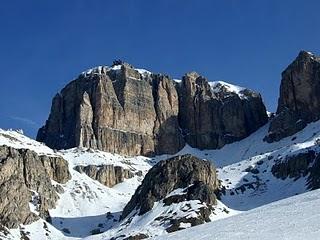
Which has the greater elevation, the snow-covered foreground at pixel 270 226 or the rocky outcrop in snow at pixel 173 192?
the rocky outcrop in snow at pixel 173 192

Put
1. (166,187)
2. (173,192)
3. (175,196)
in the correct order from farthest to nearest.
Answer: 1. (166,187)
2. (173,192)
3. (175,196)

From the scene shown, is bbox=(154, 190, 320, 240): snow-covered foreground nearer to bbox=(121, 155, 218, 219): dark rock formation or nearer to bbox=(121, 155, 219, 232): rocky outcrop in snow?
bbox=(121, 155, 219, 232): rocky outcrop in snow

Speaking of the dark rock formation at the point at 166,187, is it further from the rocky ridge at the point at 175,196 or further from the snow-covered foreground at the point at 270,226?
the snow-covered foreground at the point at 270,226

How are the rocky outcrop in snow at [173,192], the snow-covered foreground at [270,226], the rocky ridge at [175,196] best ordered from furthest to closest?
the rocky outcrop in snow at [173,192] → the rocky ridge at [175,196] → the snow-covered foreground at [270,226]

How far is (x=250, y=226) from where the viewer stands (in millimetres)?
46000

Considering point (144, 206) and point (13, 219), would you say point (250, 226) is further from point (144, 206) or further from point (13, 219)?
point (13, 219)

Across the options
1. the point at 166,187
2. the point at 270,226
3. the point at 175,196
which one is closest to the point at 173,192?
the point at 166,187

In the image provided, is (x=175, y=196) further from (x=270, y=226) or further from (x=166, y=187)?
(x=270, y=226)

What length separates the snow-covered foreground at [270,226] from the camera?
41.7 meters

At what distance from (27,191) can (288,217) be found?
6297 inches

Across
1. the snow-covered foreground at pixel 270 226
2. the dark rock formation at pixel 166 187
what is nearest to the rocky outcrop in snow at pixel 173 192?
the dark rock formation at pixel 166 187

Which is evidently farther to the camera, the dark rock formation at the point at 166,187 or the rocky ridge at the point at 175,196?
the dark rock formation at the point at 166,187

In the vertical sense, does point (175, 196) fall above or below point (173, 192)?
below

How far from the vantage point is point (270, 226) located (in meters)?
44.9
